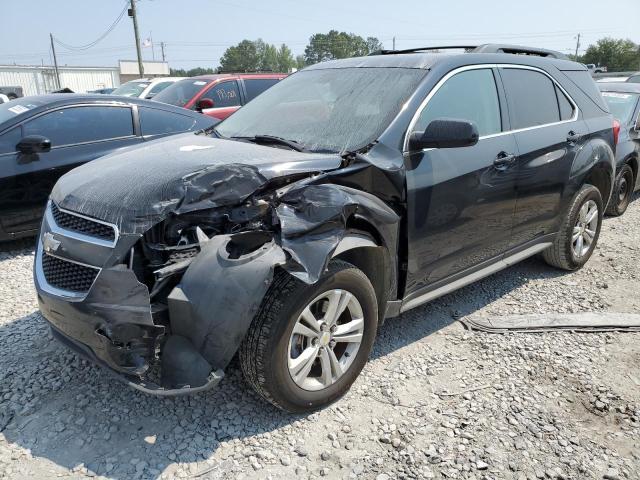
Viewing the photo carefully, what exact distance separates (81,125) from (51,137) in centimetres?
33

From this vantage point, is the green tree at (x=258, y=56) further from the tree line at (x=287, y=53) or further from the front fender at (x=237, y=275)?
the front fender at (x=237, y=275)

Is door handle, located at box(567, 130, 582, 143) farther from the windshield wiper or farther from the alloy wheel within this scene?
the alloy wheel

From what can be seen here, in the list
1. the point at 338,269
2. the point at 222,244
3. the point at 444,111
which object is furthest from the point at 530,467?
the point at 444,111

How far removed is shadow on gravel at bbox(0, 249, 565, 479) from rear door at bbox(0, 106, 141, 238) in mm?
1856

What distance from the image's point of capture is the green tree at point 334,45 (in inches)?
3472

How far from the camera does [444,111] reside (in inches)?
131

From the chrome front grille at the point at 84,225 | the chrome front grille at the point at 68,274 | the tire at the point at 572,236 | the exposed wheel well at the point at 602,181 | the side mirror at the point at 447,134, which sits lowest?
the tire at the point at 572,236

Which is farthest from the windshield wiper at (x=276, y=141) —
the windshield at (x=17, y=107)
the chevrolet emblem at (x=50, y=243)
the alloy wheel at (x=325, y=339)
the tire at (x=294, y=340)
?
the windshield at (x=17, y=107)

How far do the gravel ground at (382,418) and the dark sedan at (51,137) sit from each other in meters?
1.57

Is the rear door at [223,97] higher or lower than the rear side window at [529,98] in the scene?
lower

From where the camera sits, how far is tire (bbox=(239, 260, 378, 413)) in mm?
2445

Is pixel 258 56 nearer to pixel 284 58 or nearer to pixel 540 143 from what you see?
pixel 284 58

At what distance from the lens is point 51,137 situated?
5.16 m

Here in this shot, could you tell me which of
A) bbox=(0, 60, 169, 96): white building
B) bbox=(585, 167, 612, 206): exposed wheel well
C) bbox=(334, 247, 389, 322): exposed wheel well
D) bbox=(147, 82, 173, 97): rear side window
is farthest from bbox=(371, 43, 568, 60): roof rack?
bbox=(0, 60, 169, 96): white building
